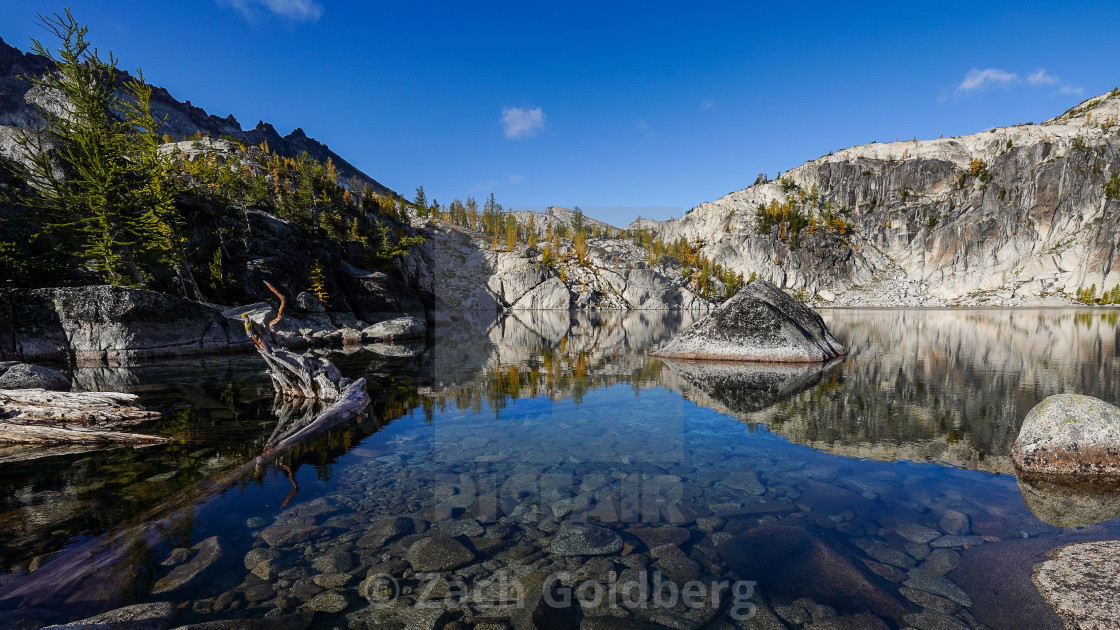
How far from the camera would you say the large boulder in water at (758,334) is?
822 inches

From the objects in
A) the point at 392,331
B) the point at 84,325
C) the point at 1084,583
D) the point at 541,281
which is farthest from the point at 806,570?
the point at 541,281

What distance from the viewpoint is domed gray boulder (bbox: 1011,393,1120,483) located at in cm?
735

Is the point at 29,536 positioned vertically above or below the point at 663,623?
above

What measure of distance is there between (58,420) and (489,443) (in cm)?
937

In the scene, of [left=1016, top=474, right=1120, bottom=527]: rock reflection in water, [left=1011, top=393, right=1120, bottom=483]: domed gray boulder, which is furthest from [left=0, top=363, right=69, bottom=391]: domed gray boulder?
[left=1011, top=393, right=1120, bottom=483]: domed gray boulder

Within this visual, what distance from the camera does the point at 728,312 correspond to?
74.2 ft

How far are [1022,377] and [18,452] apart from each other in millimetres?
30450

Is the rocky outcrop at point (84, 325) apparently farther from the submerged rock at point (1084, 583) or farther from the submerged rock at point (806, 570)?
the submerged rock at point (1084, 583)

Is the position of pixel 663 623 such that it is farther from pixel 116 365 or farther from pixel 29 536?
pixel 116 365

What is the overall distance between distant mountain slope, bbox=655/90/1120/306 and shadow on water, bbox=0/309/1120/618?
14542 centimetres

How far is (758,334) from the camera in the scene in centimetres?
2133

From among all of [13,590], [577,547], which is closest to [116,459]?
[13,590]

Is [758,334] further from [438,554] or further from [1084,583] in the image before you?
[438,554]

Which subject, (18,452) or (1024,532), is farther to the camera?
A: (18,452)
